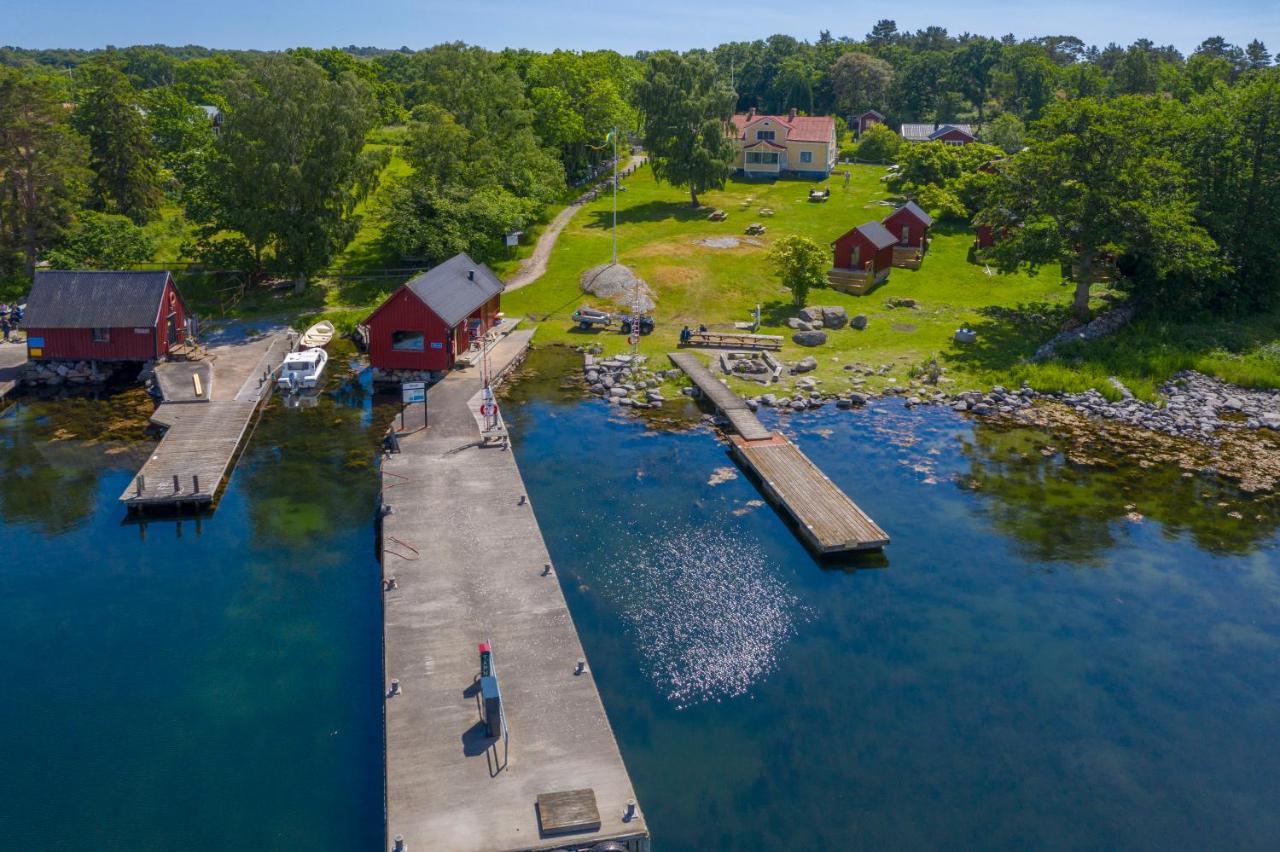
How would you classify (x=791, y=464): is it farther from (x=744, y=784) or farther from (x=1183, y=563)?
(x=744, y=784)

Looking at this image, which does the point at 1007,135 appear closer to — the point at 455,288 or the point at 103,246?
the point at 455,288

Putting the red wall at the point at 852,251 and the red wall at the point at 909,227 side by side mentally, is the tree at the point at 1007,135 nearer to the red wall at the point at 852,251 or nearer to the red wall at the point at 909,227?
the red wall at the point at 909,227

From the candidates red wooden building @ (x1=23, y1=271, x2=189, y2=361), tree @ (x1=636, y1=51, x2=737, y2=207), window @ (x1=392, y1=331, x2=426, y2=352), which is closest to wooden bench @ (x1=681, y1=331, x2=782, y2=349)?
window @ (x1=392, y1=331, x2=426, y2=352)

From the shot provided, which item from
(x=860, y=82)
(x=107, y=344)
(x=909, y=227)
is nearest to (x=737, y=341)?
(x=909, y=227)

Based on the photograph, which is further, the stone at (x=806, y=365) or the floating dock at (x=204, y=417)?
the stone at (x=806, y=365)

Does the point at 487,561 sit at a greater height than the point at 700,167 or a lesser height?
lesser

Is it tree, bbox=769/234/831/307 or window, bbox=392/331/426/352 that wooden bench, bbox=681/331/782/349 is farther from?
window, bbox=392/331/426/352

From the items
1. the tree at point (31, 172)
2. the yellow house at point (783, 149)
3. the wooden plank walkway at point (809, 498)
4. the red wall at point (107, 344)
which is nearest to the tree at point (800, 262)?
the wooden plank walkway at point (809, 498)

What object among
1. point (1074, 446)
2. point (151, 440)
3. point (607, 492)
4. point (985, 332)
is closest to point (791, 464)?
point (607, 492)
